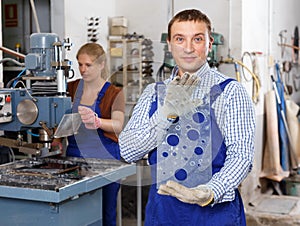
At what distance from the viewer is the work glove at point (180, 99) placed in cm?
119

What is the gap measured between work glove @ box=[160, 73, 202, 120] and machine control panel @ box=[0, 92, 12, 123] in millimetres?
704

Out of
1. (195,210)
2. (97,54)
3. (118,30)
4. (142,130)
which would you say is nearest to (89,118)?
(97,54)

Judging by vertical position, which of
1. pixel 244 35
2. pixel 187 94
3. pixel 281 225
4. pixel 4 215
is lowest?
pixel 281 225

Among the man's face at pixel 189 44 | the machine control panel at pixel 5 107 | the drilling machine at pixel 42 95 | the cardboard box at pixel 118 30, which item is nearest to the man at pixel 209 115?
the man's face at pixel 189 44

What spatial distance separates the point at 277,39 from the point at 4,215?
3567 mm

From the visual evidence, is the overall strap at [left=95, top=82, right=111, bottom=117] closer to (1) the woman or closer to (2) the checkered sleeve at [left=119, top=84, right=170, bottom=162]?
(1) the woman

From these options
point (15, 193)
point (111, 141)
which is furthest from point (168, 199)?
point (15, 193)

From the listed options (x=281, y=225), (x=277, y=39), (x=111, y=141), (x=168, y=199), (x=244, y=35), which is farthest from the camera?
(x=277, y=39)

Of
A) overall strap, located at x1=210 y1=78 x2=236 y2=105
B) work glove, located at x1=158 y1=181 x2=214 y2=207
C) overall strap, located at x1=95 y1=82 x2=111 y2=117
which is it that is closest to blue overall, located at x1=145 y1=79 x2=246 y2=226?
overall strap, located at x1=210 y1=78 x2=236 y2=105

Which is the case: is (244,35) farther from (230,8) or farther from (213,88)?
(213,88)

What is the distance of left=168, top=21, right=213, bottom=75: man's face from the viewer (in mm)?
1201

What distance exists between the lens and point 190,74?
1.21 metres

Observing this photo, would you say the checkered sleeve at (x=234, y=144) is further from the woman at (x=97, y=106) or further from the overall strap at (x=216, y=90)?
the woman at (x=97, y=106)

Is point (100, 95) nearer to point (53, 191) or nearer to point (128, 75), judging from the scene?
point (128, 75)
